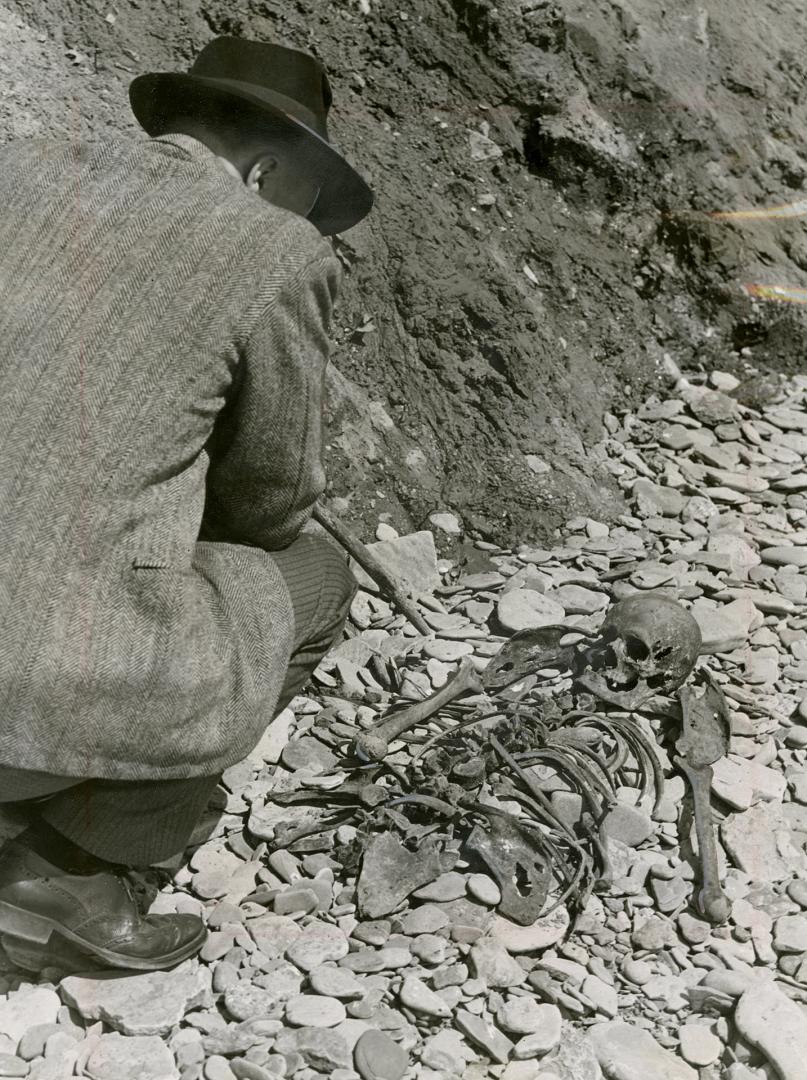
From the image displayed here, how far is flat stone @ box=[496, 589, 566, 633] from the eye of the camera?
3.94m

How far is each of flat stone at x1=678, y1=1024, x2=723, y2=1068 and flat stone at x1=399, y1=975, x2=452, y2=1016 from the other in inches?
20.7

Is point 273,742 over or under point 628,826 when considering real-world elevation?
under

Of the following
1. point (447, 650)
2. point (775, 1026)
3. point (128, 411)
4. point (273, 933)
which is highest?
point (128, 411)

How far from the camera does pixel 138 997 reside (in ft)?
8.02

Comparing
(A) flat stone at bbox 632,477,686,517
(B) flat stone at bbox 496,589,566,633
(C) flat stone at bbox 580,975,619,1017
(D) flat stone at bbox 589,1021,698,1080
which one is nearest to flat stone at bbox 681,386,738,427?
(A) flat stone at bbox 632,477,686,517

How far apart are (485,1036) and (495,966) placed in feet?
0.63

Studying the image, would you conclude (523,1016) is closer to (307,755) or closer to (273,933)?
(273,933)

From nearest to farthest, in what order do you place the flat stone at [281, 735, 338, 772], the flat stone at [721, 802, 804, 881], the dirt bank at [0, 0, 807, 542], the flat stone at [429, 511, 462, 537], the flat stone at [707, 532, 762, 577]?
the flat stone at [721, 802, 804, 881] → the flat stone at [281, 735, 338, 772] → the flat stone at [707, 532, 762, 577] → the flat stone at [429, 511, 462, 537] → the dirt bank at [0, 0, 807, 542]

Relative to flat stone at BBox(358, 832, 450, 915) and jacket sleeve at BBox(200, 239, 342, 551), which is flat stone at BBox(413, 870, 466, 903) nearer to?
flat stone at BBox(358, 832, 450, 915)

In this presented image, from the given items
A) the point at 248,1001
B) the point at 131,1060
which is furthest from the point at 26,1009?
the point at 248,1001

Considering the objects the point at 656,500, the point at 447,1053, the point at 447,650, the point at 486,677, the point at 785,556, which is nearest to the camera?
the point at 447,1053

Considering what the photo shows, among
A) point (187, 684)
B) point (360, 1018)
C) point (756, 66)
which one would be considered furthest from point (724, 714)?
point (756, 66)

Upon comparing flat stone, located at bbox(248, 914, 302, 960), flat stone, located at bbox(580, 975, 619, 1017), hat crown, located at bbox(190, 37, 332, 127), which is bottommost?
flat stone, located at bbox(248, 914, 302, 960)

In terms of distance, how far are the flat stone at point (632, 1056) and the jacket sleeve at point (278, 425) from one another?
52.6 inches
